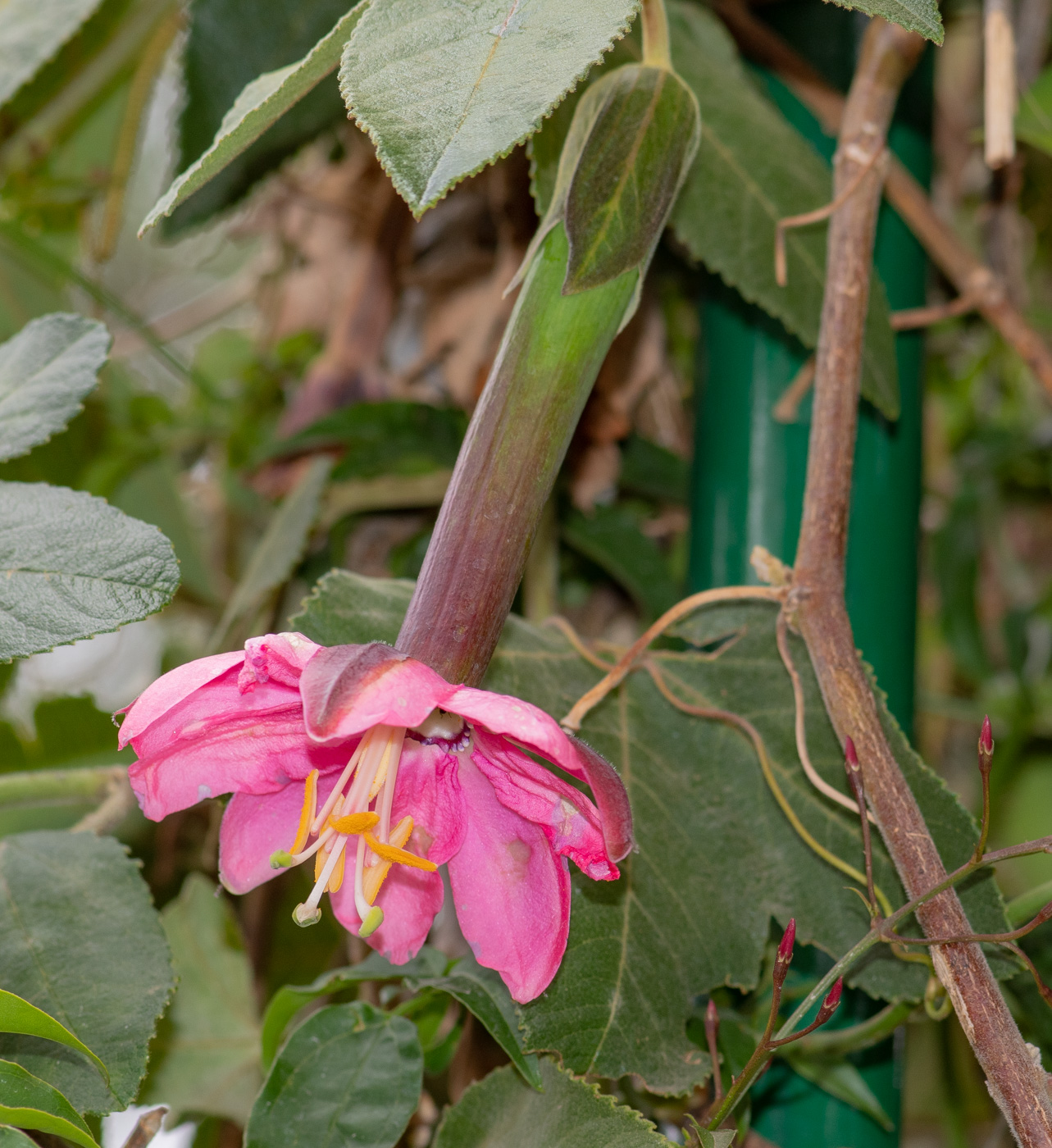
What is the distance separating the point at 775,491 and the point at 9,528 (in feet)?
0.87

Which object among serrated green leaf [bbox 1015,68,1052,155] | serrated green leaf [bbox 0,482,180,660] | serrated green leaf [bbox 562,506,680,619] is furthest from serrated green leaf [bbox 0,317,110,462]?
serrated green leaf [bbox 1015,68,1052,155]

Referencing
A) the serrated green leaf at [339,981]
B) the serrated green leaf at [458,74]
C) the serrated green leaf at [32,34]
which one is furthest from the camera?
the serrated green leaf at [32,34]

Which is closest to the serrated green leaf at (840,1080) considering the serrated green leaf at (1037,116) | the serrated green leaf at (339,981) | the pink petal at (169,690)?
the serrated green leaf at (339,981)

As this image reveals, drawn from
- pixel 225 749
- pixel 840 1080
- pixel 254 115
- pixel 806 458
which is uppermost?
pixel 254 115

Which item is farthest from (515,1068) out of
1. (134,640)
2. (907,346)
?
(134,640)

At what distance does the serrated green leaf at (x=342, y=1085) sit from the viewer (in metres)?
0.28

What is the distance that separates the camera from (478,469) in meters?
0.26

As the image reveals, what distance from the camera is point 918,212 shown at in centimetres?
43

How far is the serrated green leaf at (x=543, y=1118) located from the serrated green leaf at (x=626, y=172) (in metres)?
0.20

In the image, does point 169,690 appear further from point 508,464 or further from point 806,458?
point 806,458

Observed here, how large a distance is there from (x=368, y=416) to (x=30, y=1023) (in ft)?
1.02

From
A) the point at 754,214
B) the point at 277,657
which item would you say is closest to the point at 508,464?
the point at 277,657

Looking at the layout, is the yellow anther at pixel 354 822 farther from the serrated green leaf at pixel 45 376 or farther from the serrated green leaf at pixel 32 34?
the serrated green leaf at pixel 32 34

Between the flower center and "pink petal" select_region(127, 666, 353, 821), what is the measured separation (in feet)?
0.04
